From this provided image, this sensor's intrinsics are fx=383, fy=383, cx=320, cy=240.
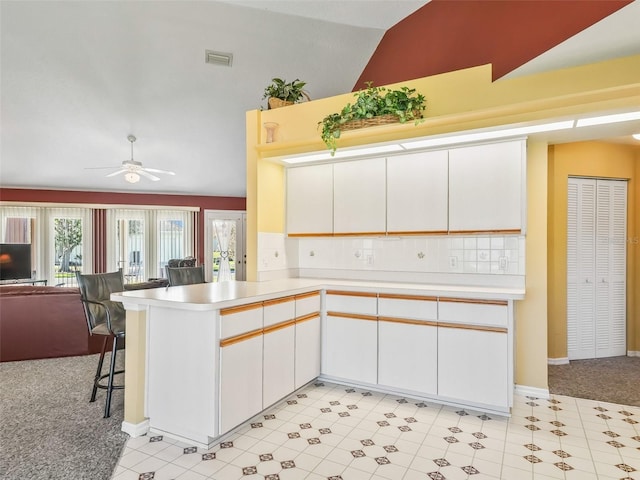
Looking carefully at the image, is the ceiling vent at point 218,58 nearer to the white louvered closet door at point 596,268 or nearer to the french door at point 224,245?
the white louvered closet door at point 596,268

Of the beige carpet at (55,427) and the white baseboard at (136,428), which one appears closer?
the beige carpet at (55,427)

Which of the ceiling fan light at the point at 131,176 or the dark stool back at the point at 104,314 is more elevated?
the ceiling fan light at the point at 131,176

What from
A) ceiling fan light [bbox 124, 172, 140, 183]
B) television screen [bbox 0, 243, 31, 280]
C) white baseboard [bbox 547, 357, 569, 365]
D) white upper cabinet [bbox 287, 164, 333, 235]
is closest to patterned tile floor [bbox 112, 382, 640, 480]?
white baseboard [bbox 547, 357, 569, 365]

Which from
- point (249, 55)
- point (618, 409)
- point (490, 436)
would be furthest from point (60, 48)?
point (618, 409)

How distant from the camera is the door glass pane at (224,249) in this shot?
9453 mm

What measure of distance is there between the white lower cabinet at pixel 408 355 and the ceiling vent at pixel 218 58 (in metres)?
4.07

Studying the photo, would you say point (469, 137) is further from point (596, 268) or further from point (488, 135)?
point (596, 268)

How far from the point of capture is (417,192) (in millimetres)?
3398

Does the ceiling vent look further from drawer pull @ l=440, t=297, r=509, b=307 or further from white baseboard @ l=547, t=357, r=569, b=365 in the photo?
white baseboard @ l=547, t=357, r=569, b=365

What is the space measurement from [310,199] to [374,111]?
110cm

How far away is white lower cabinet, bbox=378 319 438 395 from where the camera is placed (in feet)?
9.74

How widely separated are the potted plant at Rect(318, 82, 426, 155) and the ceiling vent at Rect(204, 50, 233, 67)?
2.52 metres

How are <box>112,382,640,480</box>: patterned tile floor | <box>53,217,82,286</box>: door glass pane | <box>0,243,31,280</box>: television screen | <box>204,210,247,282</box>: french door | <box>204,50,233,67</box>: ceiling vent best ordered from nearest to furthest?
<box>112,382,640,480</box>: patterned tile floor
<box>204,50,233,67</box>: ceiling vent
<box>0,243,31,280</box>: television screen
<box>53,217,82,286</box>: door glass pane
<box>204,210,247,282</box>: french door

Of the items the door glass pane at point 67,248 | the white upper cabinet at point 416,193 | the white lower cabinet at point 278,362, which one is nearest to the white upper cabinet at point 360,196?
the white upper cabinet at point 416,193
